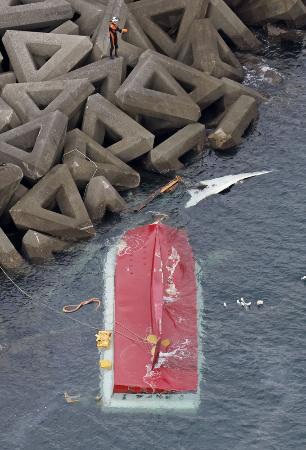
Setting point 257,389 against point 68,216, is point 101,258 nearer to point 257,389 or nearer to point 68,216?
point 68,216

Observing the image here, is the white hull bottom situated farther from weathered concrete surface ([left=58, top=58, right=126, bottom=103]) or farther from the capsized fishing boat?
weathered concrete surface ([left=58, top=58, right=126, bottom=103])

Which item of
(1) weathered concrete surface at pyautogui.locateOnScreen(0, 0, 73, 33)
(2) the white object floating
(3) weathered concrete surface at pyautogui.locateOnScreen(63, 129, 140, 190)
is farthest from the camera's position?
(1) weathered concrete surface at pyautogui.locateOnScreen(0, 0, 73, 33)

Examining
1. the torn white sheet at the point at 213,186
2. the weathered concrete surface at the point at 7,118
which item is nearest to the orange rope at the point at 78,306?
the torn white sheet at the point at 213,186

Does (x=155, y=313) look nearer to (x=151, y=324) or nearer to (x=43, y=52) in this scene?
(x=151, y=324)

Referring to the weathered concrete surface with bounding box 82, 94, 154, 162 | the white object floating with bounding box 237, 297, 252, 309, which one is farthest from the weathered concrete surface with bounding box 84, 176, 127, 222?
the white object floating with bounding box 237, 297, 252, 309

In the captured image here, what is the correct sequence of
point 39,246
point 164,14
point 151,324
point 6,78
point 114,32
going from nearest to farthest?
point 151,324 < point 39,246 < point 114,32 < point 6,78 < point 164,14

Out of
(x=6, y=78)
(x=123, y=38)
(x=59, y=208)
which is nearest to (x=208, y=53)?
(x=123, y=38)

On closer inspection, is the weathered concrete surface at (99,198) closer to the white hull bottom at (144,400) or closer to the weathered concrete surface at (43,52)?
the weathered concrete surface at (43,52)
